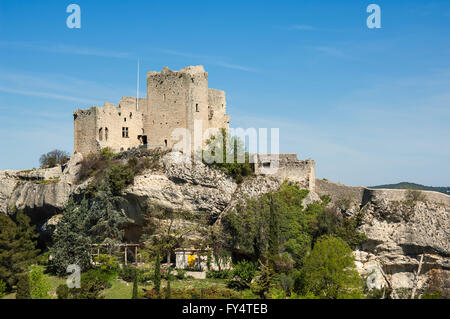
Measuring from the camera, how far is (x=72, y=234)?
42000mm

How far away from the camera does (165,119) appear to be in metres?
48.3

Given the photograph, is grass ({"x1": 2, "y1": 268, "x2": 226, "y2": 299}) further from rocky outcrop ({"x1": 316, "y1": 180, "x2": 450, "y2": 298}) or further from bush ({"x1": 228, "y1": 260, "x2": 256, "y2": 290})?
rocky outcrop ({"x1": 316, "y1": 180, "x2": 450, "y2": 298})

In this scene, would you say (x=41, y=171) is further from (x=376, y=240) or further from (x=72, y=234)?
(x=376, y=240)

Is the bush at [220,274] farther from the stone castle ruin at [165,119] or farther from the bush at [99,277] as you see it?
the stone castle ruin at [165,119]

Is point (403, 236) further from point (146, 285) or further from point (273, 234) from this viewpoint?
point (146, 285)

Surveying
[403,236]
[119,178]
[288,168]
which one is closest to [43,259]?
[119,178]

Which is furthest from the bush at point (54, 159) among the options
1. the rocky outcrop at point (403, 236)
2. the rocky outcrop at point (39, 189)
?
the rocky outcrop at point (403, 236)

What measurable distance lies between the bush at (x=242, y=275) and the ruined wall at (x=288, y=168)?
10187 millimetres

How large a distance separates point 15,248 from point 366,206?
2892 centimetres

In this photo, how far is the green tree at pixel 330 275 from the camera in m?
34.8

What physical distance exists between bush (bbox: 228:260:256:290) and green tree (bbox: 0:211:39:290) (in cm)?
1574
